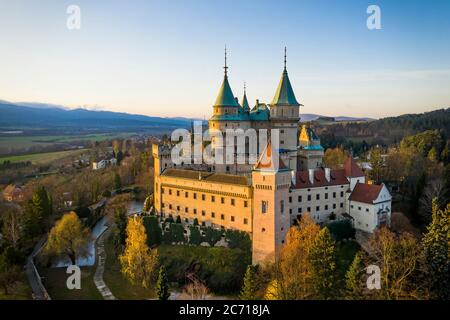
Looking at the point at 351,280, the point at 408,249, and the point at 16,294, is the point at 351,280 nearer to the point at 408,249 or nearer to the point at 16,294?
the point at 408,249

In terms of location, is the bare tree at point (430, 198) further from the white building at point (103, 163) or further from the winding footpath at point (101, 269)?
the white building at point (103, 163)

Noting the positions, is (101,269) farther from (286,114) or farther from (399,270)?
(399,270)

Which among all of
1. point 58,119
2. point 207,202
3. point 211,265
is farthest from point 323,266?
point 58,119

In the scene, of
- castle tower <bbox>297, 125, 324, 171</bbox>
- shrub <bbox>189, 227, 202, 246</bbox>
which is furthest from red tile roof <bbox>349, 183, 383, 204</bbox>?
shrub <bbox>189, 227, 202, 246</bbox>

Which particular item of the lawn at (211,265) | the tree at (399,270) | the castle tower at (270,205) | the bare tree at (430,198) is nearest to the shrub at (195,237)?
the lawn at (211,265)

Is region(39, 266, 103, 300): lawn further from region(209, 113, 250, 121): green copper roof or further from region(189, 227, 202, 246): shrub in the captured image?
region(209, 113, 250, 121): green copper roof

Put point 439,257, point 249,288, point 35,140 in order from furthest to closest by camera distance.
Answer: point 35,140
point 249,288
point 439,257
